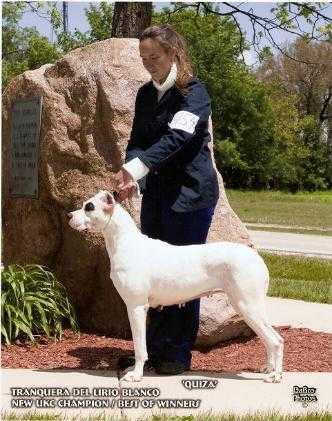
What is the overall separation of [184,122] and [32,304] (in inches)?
88.1

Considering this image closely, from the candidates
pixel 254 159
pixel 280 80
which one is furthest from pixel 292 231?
pixel 280 80

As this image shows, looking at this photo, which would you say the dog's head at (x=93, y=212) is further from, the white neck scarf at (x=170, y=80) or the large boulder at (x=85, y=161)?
the large boulder at (x=85, y=161)

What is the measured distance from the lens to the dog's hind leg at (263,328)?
549cm

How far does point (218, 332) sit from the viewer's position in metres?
6.68

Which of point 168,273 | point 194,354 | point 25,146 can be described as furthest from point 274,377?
point 25,146

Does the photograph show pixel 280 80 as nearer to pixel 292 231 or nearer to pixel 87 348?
pixel 292 231

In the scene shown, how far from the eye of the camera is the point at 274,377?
5.52 meters

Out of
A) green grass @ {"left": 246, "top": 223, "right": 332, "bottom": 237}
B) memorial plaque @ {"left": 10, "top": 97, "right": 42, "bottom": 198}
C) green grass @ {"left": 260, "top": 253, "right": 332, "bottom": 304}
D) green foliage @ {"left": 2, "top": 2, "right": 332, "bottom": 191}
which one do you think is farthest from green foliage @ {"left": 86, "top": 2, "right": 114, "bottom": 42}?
memorial plaque @ {"left": 10, "top": 97, "right": 42, "bottom": 198}

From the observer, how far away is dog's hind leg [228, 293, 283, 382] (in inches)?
216

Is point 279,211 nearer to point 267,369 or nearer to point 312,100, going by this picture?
point 267,369

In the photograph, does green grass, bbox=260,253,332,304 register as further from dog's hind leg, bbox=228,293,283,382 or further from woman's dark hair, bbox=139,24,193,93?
woman's dark hair, bbox=139,24,193,93

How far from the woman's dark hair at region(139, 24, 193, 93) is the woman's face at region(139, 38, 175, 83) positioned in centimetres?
3

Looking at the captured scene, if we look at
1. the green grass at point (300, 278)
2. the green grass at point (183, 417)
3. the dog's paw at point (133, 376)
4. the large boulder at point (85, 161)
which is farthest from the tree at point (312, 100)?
the green grass at point (183, 417)

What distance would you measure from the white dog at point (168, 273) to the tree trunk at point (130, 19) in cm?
494
